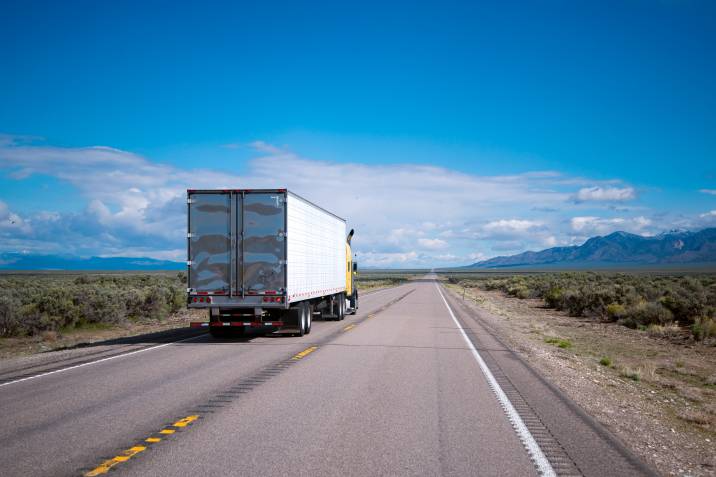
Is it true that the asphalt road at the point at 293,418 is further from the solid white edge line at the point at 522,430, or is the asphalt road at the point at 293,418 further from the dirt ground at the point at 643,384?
the dirt ground at the point at 643,384

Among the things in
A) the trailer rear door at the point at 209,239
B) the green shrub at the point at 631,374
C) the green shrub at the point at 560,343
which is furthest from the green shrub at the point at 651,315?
the trailer rear door at the point at 209,239

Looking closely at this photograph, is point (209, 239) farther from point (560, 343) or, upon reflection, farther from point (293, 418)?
point (560, 343)

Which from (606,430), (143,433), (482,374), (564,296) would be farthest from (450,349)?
(564,296)

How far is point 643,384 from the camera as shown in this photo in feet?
40.9

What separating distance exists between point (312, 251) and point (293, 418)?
12.5 m

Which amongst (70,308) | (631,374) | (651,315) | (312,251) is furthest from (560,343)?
(70,308)

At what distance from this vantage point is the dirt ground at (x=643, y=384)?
281 inches

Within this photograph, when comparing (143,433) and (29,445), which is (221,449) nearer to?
(143,433)

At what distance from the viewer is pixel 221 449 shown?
250 inches

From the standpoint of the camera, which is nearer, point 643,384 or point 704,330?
point 643,384

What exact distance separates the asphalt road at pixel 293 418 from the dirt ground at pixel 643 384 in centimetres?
50

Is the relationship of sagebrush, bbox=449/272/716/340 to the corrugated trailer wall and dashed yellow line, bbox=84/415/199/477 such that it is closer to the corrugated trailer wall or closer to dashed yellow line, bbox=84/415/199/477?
the corrugated trailer wall

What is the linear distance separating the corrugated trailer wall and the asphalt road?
4.05 meters

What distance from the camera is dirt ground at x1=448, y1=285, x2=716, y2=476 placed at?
23.5 feet
